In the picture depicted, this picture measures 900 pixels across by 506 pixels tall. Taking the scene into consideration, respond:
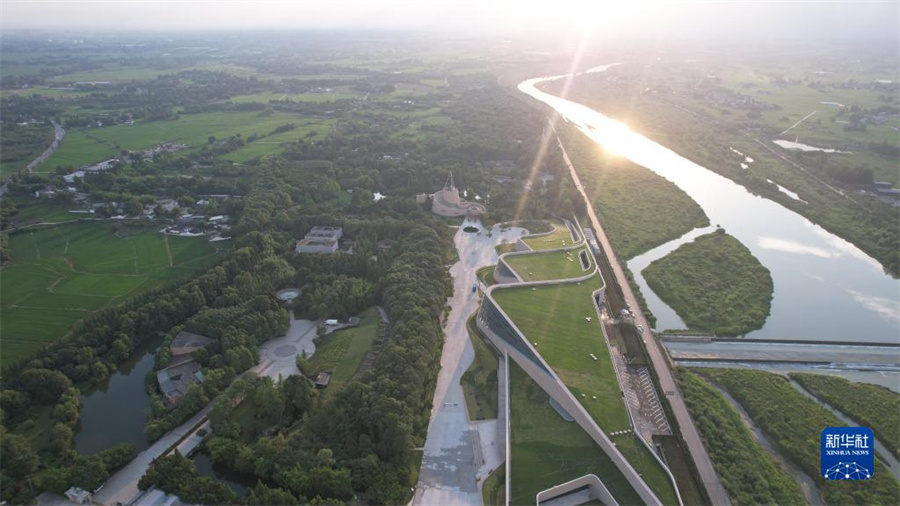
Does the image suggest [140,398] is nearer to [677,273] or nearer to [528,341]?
[528,341]

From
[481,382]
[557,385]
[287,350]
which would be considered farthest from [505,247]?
[287,350]

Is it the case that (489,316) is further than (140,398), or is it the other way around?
(489,316)

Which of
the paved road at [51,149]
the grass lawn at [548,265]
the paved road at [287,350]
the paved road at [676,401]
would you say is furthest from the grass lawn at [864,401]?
the paved road at [51,149]

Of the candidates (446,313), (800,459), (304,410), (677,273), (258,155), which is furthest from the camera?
(258,155)

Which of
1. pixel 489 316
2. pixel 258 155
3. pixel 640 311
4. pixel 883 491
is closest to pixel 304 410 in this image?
pixel 489 316

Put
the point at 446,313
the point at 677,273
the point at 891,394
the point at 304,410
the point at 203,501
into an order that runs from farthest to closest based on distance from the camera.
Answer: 1. the point at 677,273
2. the point at 446,313
3. the point at 891,394
4. the point at 304,410
5. the point at 203,501

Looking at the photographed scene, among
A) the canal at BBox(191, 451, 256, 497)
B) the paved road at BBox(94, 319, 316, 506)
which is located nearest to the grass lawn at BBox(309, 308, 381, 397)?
the paved road at BBox(94, 319, 316, 506)

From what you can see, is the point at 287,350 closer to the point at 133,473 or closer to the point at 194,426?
the point at 194,426

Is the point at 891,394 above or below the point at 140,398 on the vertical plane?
above
